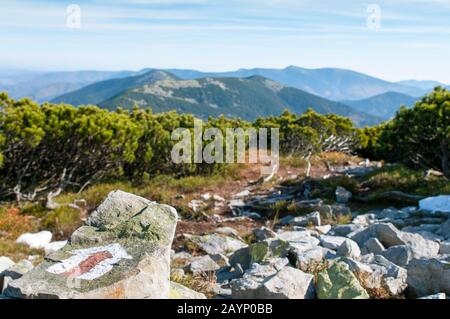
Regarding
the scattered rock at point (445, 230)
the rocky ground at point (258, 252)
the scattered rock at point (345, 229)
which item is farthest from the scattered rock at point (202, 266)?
the scattered rock at point (445, 230)

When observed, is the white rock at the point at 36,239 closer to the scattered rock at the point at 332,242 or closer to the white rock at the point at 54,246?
the white rock at the point at 54,246

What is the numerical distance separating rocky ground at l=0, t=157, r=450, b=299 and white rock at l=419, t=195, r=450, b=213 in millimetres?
29

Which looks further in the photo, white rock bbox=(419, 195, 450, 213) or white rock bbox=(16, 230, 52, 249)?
white rock bbox=(419, 195, 450, 213)

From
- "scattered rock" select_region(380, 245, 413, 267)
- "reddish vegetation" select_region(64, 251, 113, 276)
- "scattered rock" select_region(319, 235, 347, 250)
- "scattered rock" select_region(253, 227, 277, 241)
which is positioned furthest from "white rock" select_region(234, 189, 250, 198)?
"reddish vegetation" select_region(64, 251, 113, 276)

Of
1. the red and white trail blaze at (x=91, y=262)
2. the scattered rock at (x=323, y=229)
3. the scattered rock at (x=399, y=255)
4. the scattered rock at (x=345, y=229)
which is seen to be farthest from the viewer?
the scattered rock at (x=323, y=229)

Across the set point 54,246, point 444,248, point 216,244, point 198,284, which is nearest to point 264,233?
point 216,244

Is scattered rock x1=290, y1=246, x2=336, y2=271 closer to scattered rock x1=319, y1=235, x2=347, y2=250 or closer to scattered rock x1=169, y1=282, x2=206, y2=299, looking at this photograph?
scattered rock x1=319, y1=235, x2=347, y2=250

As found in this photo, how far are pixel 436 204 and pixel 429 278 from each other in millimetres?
5778

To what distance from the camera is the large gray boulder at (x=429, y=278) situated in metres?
5.19

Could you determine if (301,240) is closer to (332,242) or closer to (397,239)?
(332,242)

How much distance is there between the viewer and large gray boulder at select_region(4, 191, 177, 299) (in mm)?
3662
